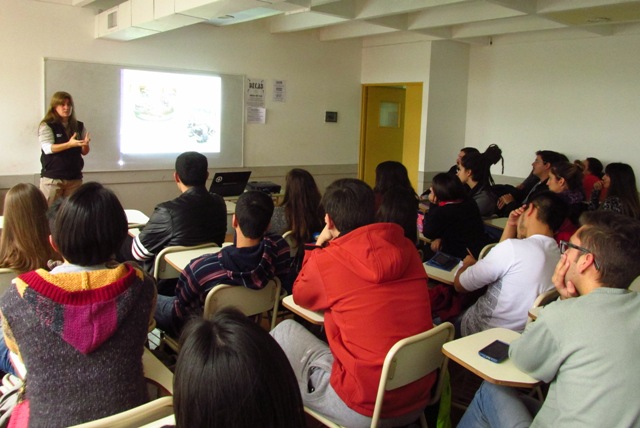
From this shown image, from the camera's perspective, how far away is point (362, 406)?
1754 millimetres

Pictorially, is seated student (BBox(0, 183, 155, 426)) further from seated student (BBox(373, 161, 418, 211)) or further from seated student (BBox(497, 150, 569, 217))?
seated student (BBox(497, 150, 569, 217))

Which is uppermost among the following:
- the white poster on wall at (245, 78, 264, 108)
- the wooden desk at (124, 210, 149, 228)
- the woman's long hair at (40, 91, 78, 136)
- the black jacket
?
the white poster on wall at (245, 78, 264, 108)

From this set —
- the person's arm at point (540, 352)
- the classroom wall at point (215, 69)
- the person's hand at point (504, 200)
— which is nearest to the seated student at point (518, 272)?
the person's arm at point (540, 352)

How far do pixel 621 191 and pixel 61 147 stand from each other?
4.93 metres

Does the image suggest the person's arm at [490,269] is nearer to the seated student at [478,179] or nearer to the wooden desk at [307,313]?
the wooden desk at [307,313]

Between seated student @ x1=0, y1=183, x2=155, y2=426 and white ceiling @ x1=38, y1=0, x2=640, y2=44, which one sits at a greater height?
white ceiling @ x1=38, y1=0, x2=640, y2=44

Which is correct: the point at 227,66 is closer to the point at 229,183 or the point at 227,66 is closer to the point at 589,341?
the point at 229,183

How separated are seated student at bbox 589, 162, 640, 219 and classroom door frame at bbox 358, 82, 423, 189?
9.85ft

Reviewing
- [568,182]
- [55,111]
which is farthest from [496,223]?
[55,111]

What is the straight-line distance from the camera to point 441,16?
18.4 ft

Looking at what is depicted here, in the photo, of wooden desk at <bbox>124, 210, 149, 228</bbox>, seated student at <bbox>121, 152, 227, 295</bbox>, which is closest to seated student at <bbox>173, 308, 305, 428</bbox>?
seated student at <bbox>121, 152, 227, 295</bbox>

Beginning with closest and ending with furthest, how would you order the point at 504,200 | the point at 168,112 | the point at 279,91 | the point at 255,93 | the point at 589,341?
the point at 589,341, the point at 504,200, the point at 168,112, the point at 255,93, the point at 279,91

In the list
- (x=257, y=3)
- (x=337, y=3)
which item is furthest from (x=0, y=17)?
(x=337, y=3)

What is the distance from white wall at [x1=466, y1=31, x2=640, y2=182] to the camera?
19.2 ft
